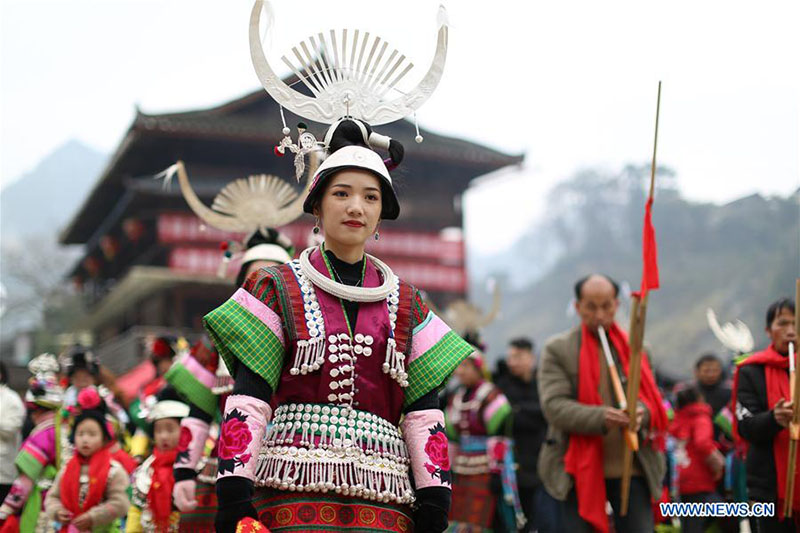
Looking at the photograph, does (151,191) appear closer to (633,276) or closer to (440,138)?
(440,138)

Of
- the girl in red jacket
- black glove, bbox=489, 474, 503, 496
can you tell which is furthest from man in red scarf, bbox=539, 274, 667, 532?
black glove, bbox=489, 474, 503, 496

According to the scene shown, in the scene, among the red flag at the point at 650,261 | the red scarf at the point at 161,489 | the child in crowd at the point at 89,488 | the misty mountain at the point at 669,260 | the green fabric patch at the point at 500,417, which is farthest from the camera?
the misty mountain at the point at 669,260

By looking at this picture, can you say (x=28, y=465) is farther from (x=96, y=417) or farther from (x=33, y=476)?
(x=96, y=417)

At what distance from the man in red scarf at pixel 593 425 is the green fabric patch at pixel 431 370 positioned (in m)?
2.23

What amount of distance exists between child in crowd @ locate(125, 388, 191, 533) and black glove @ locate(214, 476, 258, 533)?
283 cm

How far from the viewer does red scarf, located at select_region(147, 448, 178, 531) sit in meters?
5.94

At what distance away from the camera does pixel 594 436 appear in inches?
229

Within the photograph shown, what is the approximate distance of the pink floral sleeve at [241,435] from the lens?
3.21 metres

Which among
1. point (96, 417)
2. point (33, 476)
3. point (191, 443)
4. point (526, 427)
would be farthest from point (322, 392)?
point (526, 427)

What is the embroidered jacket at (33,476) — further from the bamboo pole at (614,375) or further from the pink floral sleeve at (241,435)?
the pink floral sleeve at (241,435)

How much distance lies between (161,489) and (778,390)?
11.5 ft

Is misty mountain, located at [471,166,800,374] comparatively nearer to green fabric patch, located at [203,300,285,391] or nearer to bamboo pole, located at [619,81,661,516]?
bamboo pole, located at [619,81,661,516]

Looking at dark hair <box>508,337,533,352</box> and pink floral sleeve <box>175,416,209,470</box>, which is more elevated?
dark hair <box>508,337,533,352</box>

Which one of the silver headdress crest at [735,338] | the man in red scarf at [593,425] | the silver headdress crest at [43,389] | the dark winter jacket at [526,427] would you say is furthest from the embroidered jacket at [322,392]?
the dark winter jacket at [526,427]
